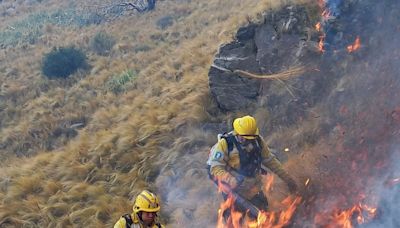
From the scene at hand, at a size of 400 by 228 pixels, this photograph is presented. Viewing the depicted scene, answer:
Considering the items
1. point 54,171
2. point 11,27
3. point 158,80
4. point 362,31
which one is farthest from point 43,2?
point 362,31

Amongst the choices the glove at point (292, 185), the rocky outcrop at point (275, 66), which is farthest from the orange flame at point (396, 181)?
the rocky outcrop at point (275, 66)

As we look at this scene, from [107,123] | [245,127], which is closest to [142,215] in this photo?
[245,127]

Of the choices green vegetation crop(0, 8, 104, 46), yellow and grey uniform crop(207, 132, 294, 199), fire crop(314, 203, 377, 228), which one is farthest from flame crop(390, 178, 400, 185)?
green vegetation crop(0, 8, 104, 46)

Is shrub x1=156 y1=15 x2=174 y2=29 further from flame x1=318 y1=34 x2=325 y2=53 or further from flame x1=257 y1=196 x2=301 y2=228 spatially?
flame x1=257 y1=196 x2=301 y2=228

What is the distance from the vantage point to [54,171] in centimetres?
1039

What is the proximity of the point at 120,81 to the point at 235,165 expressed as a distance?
947cm

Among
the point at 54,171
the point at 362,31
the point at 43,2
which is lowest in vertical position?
the point at 43,2

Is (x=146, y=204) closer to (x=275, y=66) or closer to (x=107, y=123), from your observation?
(x=275, y=66)

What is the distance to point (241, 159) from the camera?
5.81m

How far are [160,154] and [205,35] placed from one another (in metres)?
6.50

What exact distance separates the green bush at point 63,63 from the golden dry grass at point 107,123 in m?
0.42

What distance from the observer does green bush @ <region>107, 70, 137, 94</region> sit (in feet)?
47.1

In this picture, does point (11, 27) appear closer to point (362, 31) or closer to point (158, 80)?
point (158, 80)

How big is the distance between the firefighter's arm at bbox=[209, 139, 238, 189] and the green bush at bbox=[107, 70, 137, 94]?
8723 millimetres
